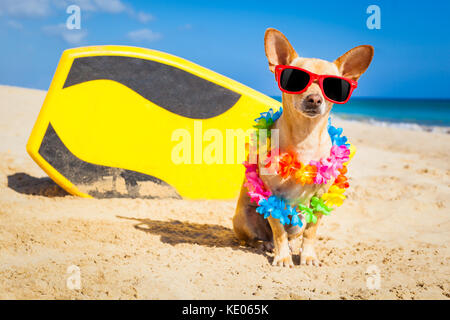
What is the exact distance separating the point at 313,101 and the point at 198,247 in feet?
4.13

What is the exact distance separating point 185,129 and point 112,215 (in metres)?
1.03

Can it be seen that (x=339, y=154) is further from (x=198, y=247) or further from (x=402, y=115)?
(x=402, y=115)

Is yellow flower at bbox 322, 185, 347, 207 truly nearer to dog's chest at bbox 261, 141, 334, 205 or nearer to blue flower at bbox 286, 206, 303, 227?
dog's chest at bbox 261, 141, 334, 205

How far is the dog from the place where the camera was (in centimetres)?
210

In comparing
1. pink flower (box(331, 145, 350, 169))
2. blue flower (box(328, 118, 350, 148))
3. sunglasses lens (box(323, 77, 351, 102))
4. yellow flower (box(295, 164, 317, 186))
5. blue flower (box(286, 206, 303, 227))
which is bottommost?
blue flower (box(286, 206, 303, 227))

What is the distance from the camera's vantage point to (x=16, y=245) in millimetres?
2523

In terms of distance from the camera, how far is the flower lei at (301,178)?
7.30 ft

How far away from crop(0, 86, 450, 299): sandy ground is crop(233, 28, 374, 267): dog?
0.19 meters

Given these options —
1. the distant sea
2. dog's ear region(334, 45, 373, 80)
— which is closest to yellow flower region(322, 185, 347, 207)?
dog's ear region(334, 45, 373, 80)

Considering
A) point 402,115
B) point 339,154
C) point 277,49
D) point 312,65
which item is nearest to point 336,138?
point 339,154

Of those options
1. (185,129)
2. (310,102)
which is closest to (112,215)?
(185,129)

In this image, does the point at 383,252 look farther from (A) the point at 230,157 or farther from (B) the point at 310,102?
(A) the point at 230,157

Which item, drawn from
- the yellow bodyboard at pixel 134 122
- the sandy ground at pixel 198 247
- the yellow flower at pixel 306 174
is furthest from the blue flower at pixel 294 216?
the yellow bodyboard at pixel 134 122

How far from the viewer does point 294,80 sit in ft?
6.83
